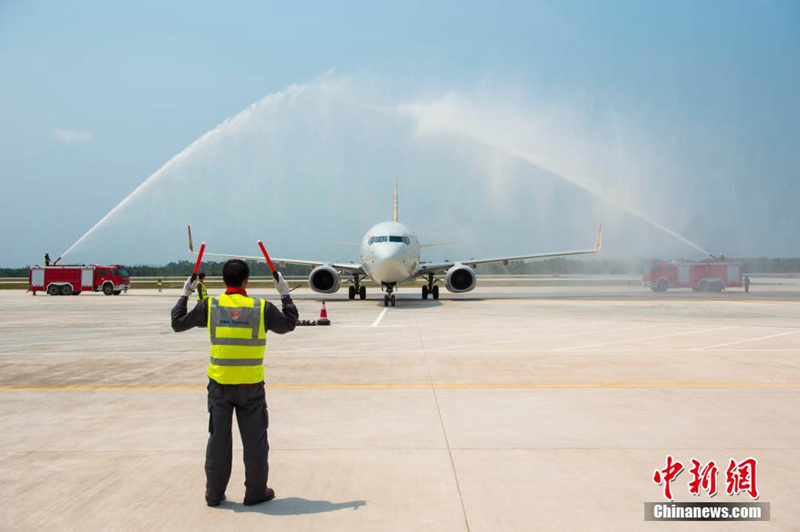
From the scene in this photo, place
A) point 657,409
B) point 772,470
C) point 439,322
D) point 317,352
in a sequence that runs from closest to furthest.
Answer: point 772,470 < point 657,409 < point 317,352 < point 439,322

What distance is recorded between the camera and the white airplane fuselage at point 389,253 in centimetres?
2839

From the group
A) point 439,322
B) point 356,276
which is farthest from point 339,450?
point 356,276

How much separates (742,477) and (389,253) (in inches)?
917

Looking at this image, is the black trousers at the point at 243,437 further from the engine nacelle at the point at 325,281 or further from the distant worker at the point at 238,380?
the engine nacelle at the point at 325,281

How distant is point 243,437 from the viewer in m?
5.03

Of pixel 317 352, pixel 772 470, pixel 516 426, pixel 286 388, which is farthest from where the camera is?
pixel 317 352

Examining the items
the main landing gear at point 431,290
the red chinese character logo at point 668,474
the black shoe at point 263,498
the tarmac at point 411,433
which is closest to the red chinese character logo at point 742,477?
the tarmac at point 411,433

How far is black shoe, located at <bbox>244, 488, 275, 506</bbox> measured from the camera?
4809 millimetres

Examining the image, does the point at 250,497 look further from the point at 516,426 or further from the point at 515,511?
the point at 516,426

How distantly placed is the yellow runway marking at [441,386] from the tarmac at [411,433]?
0.06 metres

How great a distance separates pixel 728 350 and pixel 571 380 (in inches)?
228

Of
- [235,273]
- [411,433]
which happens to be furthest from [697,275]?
[235,273]

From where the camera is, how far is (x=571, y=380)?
33.2 ft

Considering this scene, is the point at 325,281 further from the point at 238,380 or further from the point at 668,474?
the point at 668,474
